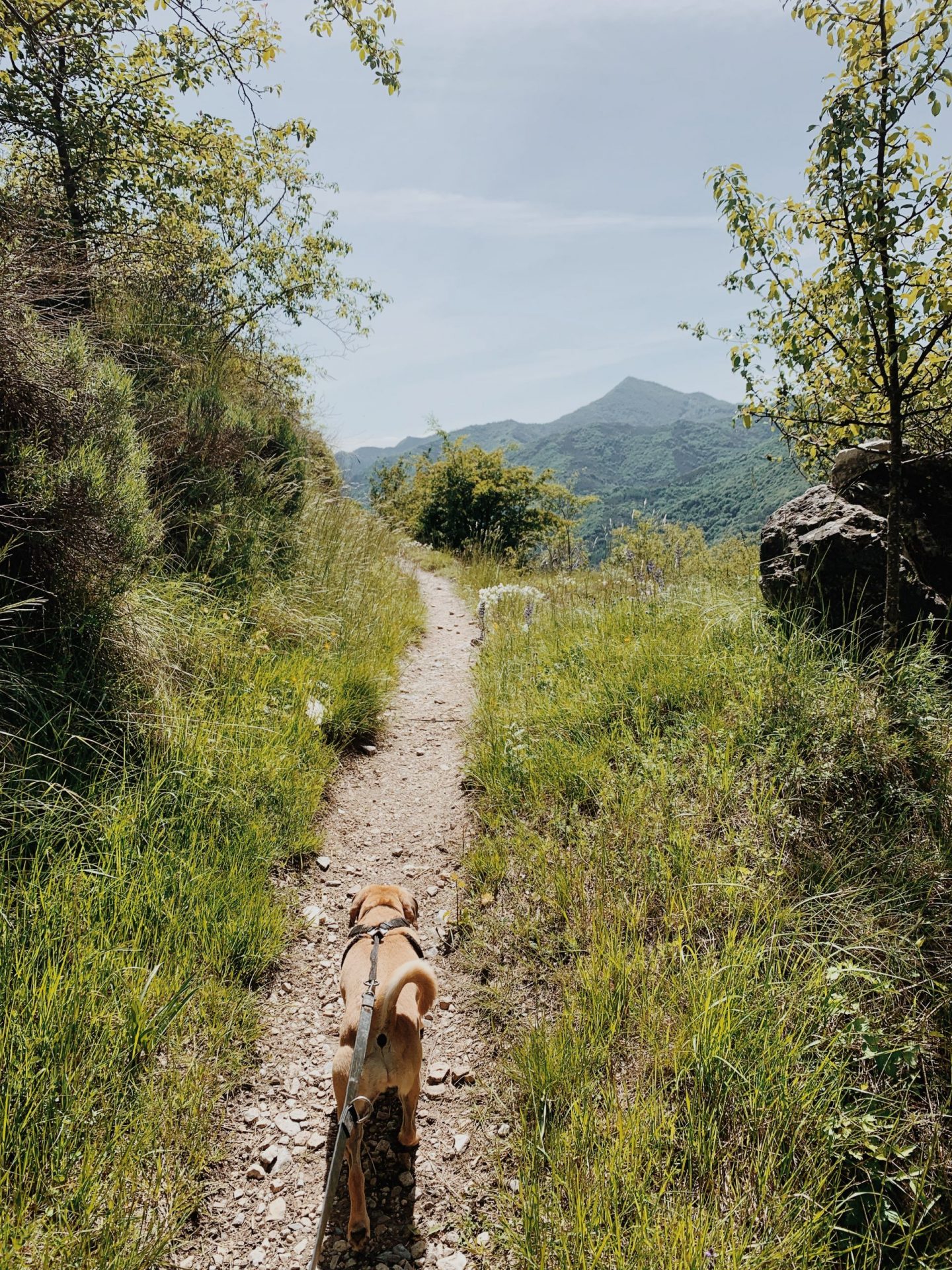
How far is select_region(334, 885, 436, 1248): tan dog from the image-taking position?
6.51 ft

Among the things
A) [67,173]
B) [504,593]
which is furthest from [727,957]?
[67,173]

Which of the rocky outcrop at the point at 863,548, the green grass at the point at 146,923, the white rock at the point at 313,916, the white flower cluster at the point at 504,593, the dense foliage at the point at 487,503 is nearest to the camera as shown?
the green grass at the point at 146,923

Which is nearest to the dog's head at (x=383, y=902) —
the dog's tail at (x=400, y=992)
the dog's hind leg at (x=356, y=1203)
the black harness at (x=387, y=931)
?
the black harness at (x=387, y=931)

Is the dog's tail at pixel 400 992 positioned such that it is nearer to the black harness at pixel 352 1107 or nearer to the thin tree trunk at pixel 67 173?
the black harness at pixel 352 1107

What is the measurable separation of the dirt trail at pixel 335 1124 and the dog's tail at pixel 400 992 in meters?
0.66

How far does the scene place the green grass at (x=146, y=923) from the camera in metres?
1.83

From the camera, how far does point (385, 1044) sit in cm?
208

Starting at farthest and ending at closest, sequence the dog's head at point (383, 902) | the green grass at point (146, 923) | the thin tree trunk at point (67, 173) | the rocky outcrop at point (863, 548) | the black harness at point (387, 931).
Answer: the thin tree trunk at point (67, 173) → the rocky outcrop at point (863, 548) → the dog's head at point (383, 902) → the black harness at point (387, 931) → the green grass at point (146, 923)

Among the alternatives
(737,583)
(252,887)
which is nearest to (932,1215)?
(252,887)

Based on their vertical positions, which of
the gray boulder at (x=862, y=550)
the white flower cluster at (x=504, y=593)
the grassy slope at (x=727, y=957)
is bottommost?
the grassy slope at (x=727, y=957)

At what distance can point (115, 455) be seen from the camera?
4.08 meters

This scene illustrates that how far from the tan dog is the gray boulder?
139 inches

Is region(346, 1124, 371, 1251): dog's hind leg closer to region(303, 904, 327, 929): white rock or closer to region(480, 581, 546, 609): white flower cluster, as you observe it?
region(303, 904, 327, 929): white rock

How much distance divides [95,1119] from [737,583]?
227 inches
